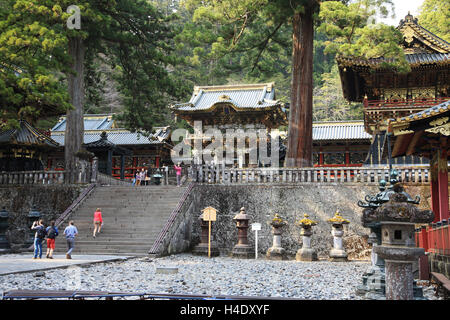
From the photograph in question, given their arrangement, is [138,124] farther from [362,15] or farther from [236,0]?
[362,15]

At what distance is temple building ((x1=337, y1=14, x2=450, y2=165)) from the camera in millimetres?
19625

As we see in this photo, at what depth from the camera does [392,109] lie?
20.2 m

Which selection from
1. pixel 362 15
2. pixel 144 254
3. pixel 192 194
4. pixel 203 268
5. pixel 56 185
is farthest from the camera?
pixel 56 185

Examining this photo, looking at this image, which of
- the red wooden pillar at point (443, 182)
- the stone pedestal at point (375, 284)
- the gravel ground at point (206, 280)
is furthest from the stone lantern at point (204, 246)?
the stone pedestal at point (375, 284)

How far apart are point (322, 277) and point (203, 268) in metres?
3.23

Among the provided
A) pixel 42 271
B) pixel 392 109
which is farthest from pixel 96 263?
pixel 392 109

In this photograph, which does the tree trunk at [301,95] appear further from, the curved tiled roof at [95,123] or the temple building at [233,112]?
the curved tiled roof at [95,123]

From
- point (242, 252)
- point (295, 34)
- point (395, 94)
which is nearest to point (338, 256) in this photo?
point (242, 252)

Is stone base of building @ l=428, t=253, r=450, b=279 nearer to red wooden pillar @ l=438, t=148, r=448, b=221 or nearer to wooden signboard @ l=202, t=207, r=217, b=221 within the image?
red wooden pillar @ l=438, t=148, r=448, b=221

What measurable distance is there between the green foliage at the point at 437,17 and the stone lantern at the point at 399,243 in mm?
27217

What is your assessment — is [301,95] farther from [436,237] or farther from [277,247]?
[436,237]

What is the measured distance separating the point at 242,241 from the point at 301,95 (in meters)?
7.77

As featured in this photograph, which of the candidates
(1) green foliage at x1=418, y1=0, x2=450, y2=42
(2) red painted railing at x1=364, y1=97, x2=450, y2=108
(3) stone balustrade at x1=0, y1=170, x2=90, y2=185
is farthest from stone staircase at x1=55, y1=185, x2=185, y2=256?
(1) green foliage at x1=418, y1=0, x2=450, y2=42

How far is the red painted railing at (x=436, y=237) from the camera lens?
26.6ft
